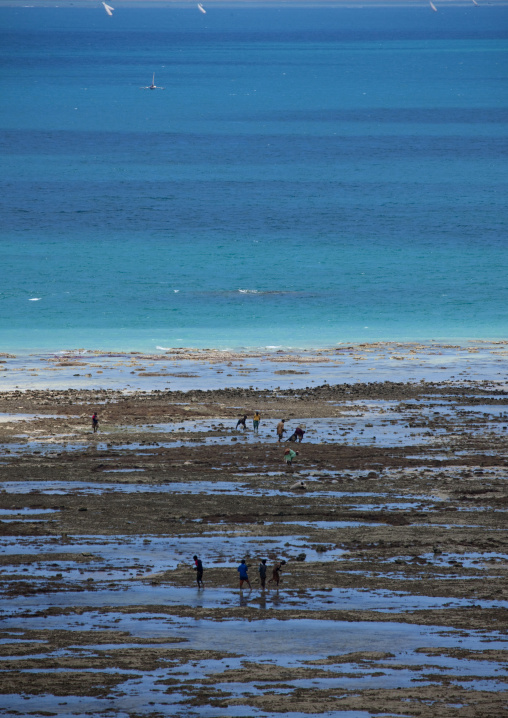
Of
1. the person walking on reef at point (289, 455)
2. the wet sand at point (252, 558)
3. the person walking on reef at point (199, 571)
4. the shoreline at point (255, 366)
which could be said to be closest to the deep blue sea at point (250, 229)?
the shoreline at point (255, 366)

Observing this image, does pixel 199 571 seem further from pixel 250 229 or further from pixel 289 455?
pixel 250 229

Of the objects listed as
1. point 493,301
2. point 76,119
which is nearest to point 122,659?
point 493,301

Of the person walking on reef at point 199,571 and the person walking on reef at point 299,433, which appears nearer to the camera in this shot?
the person walking on reef at point 199,571

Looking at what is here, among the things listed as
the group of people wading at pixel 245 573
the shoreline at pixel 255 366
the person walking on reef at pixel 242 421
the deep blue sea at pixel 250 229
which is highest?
the deep blue sea at pixel 250 229

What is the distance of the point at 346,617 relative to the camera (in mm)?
23141

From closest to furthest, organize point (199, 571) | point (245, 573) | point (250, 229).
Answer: point (245, 573) → point (199, 571) → point (250, 229)

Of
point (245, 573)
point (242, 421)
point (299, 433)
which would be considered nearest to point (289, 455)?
point (299, 433)

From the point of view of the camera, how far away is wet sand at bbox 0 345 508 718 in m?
20.1

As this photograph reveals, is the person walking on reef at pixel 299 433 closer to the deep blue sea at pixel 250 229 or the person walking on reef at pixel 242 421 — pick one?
the person walking on reef at pixel 242 421

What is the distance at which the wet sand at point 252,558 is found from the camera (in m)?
20.1

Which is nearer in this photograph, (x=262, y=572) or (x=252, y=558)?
(x=262, y=572)

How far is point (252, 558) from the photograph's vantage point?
87.5 feet

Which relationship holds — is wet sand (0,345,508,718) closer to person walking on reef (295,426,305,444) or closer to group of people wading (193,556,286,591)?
group of people wading (193,556,286,591)

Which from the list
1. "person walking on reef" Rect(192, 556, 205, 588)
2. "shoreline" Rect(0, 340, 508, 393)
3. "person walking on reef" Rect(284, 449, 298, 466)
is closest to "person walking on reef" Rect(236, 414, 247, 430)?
"person walking on reef" Rect(284, 449, 298, 466)
